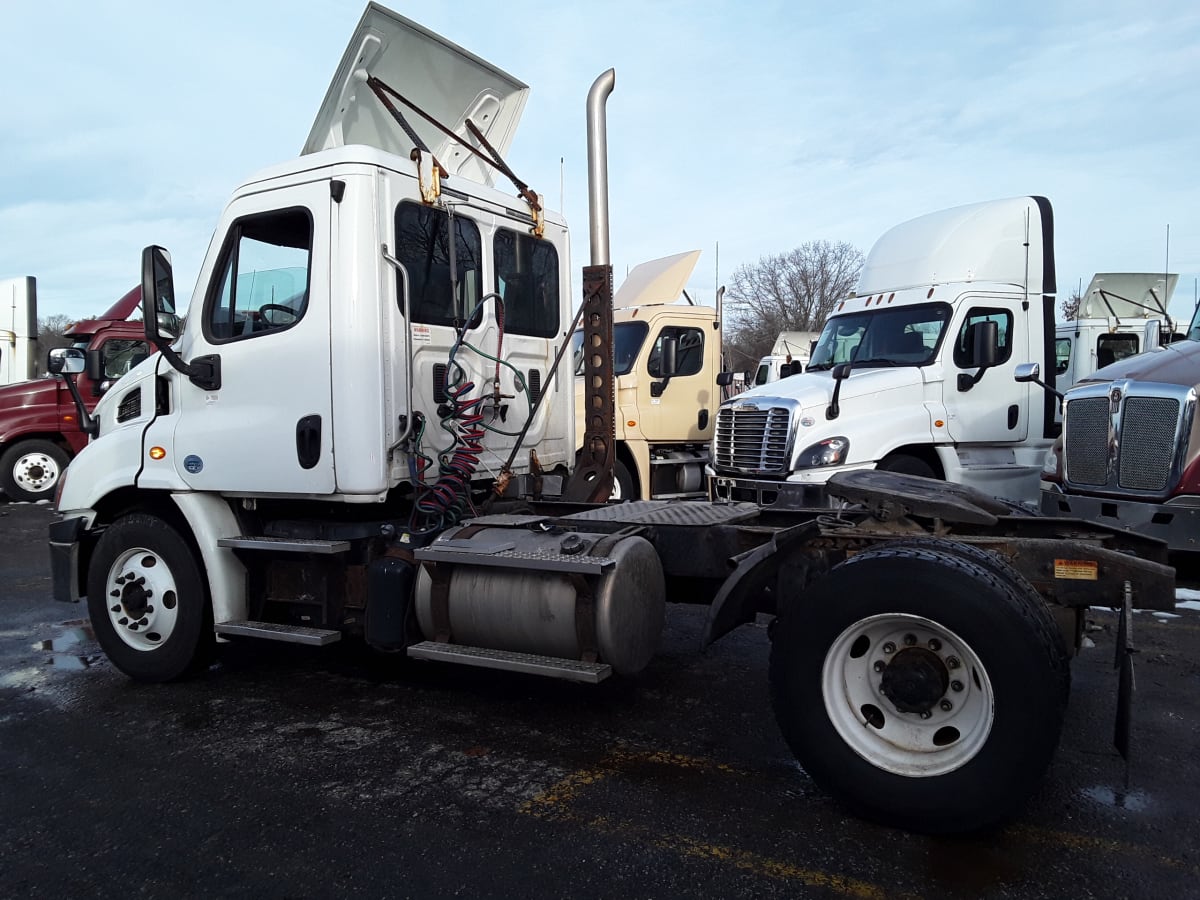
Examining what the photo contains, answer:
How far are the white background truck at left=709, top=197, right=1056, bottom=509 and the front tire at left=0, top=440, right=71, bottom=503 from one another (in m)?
11.5

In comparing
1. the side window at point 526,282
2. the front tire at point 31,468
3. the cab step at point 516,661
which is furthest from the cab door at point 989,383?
the front tire at point 31,468

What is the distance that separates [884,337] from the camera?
897 cm

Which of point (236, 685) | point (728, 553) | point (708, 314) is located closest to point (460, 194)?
point (728, 553)

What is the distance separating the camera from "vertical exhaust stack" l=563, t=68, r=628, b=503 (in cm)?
565

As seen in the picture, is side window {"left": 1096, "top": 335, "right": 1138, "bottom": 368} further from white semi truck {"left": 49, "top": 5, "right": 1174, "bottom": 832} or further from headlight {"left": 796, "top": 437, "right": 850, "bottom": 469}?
white semi truck {"left": 49, "top": 5, "right": 1174, "bottom": 832}

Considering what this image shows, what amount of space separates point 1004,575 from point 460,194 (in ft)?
11.7

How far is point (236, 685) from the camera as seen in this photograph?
17.2 ft

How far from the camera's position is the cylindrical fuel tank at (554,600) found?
397 centimetres

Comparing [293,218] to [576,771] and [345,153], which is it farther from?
[576,771]

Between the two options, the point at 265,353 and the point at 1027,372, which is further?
the point at 1027,372

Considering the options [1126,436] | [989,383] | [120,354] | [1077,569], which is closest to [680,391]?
[989,383]

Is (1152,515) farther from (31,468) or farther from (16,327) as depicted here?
(16,327)

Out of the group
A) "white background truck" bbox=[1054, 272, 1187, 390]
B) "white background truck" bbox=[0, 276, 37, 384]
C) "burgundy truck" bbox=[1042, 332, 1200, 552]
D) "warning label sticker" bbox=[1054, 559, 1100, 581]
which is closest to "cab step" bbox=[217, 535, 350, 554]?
"warning label sticker" bbox=[1054, 559, 1100, 581]

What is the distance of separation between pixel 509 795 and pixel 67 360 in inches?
153
